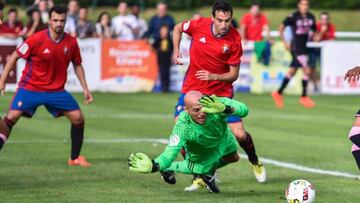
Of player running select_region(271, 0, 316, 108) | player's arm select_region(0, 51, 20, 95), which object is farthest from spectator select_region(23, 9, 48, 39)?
player's arm select_region(0, 51, 20, 95)

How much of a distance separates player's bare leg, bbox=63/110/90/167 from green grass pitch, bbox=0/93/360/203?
0.15 metres

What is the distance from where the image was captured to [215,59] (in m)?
12.2

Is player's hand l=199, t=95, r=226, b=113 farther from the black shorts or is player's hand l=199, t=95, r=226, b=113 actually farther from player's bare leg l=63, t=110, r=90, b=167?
the black shorts

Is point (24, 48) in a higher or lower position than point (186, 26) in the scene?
lower

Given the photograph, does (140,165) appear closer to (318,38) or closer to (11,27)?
(11,27)

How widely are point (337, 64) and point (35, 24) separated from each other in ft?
29.1

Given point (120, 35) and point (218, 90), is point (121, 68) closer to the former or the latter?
point (120, 35)

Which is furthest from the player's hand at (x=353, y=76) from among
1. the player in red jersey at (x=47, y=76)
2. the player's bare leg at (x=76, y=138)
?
the player's bare leg at (x=76, y=138)

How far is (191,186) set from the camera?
11750mm

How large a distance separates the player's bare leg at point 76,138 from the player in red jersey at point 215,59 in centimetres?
229

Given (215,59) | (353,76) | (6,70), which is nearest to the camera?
(353,76)

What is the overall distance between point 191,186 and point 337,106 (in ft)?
44.4

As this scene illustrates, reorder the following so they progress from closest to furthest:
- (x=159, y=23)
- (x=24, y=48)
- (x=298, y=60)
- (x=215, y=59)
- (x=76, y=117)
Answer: (x=215, y=59) → (x=24, y=48) → (x=76, y=117) → (x=298, y=60) → (x=159, y=23)


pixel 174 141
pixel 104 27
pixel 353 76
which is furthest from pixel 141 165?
pixel 104 27
